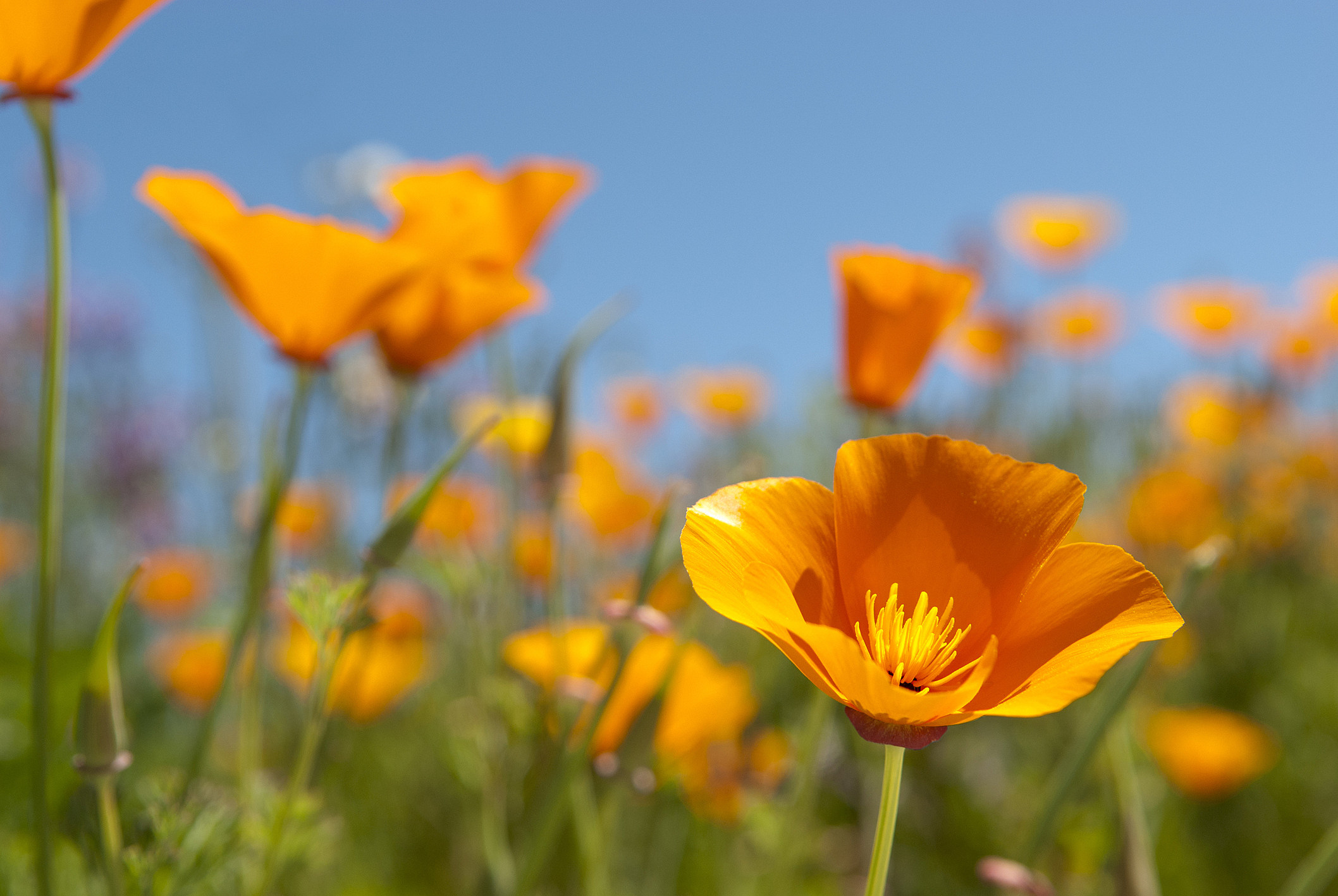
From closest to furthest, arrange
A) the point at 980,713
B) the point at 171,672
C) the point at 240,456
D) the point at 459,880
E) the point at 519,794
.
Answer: the point at 980,713 → the point at 519,794 → the point at 459,880 → the point at 171,672 → the point at 240,456

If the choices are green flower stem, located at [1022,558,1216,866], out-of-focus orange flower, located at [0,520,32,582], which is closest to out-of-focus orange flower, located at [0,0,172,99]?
green flower stem, located at [1022,558,1216,866]

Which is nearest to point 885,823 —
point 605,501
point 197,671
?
point 605,501

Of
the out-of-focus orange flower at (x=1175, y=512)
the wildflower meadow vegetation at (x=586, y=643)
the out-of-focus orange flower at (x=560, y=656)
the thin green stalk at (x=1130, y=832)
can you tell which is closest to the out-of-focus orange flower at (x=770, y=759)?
the wildflower meadow vegetation at (x=586, y=643)

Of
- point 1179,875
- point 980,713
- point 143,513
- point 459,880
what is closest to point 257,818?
point 980,713

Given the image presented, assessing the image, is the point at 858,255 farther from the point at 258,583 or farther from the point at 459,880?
the point at 459,880

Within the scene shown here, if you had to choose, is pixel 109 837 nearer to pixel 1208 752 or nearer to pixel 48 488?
pixel 48 488
